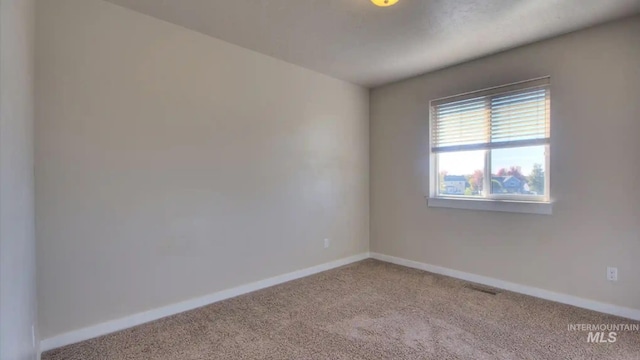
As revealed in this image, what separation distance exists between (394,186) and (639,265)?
7.90ft

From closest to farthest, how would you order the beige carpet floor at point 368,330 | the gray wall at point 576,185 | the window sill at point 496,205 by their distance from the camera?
the beige carpet floor at point 368,330 < the gray wall at point 576,185 < the window sill at point 496,205

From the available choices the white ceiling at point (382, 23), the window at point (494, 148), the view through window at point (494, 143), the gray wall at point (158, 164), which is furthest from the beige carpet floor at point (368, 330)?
the white ceiling at point (382, 23)

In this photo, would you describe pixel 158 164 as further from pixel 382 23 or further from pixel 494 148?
pixel 494 148

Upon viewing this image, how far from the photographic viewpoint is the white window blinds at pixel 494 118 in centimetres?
310

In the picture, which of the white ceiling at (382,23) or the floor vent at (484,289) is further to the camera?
the floor vent at (484,289)

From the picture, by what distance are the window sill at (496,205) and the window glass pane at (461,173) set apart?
129mm

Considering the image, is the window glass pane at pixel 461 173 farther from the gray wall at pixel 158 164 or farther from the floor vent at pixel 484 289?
the gray wall at pixel 158 164

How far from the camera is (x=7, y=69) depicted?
1.03 m

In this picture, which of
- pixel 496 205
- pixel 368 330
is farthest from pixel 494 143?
pixel 368 330

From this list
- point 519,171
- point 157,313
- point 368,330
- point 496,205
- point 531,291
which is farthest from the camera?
point 496,205

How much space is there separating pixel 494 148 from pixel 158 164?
3.27m

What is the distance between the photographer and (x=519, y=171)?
3.24m

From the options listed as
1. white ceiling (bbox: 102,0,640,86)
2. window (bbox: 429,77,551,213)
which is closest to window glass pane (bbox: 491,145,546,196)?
window (bbox: 429,77,551,213)

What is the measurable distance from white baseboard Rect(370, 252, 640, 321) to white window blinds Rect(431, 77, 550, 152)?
4.63 ft
